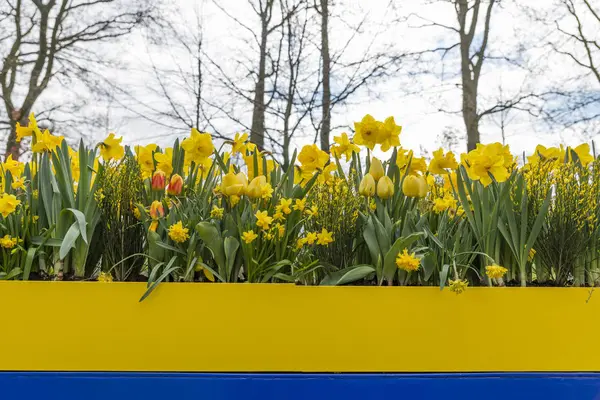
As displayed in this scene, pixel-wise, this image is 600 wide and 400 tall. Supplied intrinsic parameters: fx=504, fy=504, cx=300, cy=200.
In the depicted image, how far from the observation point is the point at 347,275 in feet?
3.20

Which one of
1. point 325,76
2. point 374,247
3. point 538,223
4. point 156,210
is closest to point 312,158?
point 374,247

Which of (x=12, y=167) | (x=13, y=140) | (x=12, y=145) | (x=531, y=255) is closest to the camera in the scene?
(x=531, y=255)

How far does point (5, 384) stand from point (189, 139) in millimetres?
570

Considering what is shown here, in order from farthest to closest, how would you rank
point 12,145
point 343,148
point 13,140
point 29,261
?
point 12,145
point 13,140
point 343,148
point 29,261

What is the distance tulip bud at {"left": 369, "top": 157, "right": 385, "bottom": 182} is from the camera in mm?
1071

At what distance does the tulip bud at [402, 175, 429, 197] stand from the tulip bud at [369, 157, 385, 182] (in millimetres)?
60

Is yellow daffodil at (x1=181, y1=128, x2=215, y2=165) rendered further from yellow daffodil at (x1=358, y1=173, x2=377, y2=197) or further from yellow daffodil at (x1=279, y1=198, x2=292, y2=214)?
yellow daffodil at (x1=358, y1=173, x2=377, y2=197)

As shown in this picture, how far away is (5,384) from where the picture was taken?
89 cm

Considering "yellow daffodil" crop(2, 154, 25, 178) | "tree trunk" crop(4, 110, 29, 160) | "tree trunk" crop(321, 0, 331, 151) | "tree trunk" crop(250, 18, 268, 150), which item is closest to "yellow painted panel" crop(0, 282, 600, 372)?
"yellow daffodil" crop(2, 154, 25, 178)

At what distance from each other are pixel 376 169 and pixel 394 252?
0.65 ft

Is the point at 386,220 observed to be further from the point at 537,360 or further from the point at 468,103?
the point at 468,103

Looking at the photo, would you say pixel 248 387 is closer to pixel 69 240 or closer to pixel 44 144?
pixel 69 240

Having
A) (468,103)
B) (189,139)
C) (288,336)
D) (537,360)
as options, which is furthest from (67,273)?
(468,103)

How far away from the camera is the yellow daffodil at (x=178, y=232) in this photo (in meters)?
0.94
